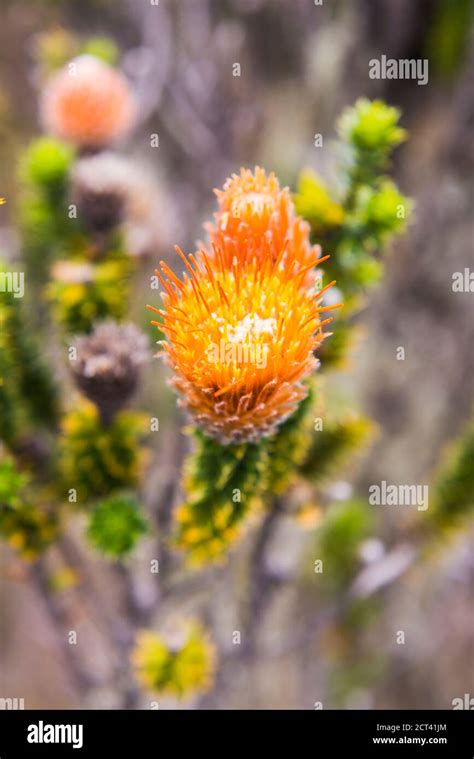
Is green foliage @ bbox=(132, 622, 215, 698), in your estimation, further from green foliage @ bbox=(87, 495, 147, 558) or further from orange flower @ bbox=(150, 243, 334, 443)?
orange flower @ bbox=(150, 243, 334, 443)

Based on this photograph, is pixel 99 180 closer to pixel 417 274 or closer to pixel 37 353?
pixel 37 353

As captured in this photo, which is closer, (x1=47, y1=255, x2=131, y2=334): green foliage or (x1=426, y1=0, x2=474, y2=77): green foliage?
(x1=47, y1=255, x2=131, y2=334): green foliage

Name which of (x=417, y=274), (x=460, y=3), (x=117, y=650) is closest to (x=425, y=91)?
(x=460, y=3)

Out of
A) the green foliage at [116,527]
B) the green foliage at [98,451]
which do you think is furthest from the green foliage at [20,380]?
the green foliage at [116,527]

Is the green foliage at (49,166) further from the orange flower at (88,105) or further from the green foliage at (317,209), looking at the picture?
the green foliage at (317,209)

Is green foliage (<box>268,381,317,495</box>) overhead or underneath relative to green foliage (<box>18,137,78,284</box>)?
underneath

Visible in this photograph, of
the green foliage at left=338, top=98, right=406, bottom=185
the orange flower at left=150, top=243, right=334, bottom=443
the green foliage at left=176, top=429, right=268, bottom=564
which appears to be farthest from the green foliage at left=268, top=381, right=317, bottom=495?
the green foliage at left=338, top=98, right=406, bottom=185
